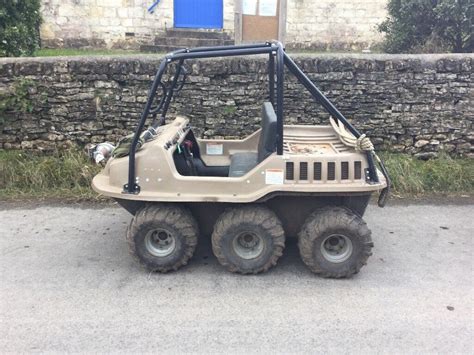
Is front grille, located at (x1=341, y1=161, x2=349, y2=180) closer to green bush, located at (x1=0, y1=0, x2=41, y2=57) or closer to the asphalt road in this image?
the asphalt road

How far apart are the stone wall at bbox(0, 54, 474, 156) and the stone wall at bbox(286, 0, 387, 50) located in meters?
6.31

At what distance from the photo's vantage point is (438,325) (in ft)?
11.1

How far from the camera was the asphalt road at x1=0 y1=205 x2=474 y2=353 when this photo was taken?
10.6 feet

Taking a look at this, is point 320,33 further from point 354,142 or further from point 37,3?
point 354,142

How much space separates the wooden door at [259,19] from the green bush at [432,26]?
2.84 m

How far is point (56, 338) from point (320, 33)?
10.8 metres

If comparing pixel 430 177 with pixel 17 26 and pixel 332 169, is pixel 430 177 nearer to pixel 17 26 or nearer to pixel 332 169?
pixel 332 169

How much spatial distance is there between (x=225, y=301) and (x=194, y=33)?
9.41 metres

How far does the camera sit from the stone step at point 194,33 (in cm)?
1187

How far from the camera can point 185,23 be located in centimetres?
1209

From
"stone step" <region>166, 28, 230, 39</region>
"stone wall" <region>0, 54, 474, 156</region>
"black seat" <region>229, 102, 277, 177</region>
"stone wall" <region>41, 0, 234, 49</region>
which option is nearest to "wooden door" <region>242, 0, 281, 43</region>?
"stone step" <region>166, 28, 230, 39</region>

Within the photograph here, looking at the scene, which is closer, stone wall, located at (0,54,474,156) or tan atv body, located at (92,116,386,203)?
tan atv body, located at (92,116,386,203)

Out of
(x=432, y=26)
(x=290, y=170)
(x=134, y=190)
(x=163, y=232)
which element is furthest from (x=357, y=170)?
(x=432, y=26)

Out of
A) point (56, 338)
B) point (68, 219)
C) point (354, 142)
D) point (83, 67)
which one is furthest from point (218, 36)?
point (56, 338)
